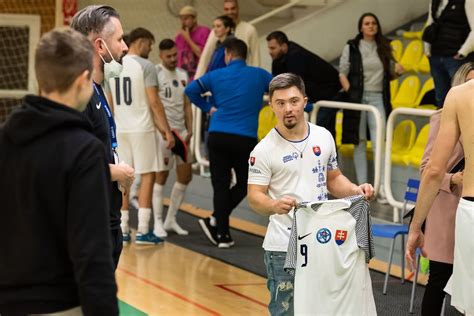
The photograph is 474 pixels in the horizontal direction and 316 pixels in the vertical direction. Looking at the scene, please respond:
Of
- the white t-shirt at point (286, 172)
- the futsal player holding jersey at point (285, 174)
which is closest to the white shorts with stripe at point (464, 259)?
the futsal player holding jersey at point (285, 174)

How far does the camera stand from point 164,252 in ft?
30.1

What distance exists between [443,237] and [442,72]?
3962 mm

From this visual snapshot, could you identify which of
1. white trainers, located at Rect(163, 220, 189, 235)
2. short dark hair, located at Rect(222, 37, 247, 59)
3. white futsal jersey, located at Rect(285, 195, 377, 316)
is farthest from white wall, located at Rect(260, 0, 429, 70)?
white futsal jersey, located at Rect(285, 195, 377, 316)

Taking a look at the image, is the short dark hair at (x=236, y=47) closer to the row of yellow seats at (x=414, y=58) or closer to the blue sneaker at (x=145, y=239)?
the blue sneaker at (x=145, y=239)

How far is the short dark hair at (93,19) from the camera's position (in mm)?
4121

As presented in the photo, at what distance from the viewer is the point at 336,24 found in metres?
13.0

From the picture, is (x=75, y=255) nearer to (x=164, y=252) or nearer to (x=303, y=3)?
(x=164, y=252)

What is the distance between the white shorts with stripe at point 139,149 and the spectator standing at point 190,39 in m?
2.44

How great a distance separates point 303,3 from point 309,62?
4.10 m

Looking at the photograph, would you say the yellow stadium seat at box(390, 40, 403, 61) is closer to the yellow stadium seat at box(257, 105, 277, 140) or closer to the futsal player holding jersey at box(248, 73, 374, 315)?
the yellow stadium seat at box(257, 105, 277, 140)

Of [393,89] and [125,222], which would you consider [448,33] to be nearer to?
[393,89]

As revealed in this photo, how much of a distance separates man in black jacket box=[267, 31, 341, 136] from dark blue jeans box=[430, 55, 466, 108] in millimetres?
1183

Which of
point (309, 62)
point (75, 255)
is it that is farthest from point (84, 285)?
point (309, 62)

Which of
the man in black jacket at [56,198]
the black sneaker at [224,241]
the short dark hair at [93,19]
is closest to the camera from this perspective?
the man in black jacket at [56,198]
